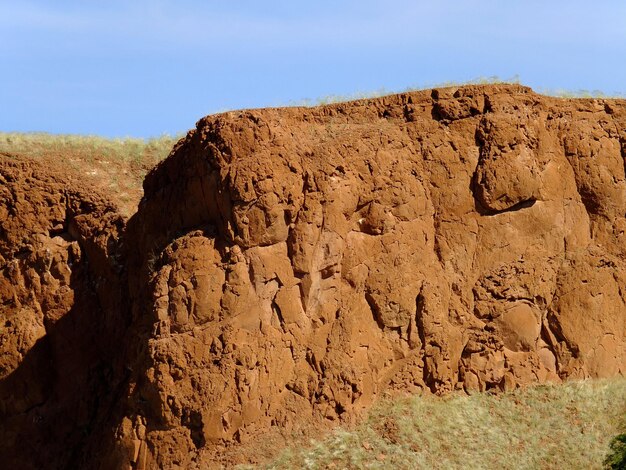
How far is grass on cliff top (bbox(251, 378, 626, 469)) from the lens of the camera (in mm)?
20391

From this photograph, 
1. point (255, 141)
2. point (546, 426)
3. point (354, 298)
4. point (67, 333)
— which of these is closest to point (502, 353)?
point (546, 426)

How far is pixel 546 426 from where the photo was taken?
863 inches

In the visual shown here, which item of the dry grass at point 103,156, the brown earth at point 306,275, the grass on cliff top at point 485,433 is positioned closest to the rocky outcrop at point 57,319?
the brown earth at point 306,275

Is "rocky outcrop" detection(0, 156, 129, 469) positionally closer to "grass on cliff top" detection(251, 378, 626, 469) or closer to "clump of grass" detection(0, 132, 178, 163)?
"clump of grass" detection(0, 132, 178, 163)

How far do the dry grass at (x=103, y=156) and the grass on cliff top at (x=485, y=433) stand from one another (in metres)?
7.52

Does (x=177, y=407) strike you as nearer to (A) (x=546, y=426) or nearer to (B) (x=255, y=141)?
(B) (x=255, y=141)

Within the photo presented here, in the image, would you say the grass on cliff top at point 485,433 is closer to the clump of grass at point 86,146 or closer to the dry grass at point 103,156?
the dry grass at point 103,156

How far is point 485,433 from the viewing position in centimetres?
2145

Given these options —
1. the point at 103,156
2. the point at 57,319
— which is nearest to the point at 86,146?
the point at 103,156

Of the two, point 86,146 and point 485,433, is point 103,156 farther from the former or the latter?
point 485,433

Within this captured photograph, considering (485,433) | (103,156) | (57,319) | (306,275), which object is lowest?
(485,433)

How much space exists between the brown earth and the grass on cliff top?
418 millimetres

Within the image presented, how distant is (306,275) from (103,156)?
7925mm

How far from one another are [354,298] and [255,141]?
11.3 ft
